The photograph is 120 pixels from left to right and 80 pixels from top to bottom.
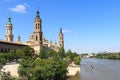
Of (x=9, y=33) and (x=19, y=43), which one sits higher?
(x=9, y=33)

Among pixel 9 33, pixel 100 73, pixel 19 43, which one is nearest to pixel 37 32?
pixel 19 43

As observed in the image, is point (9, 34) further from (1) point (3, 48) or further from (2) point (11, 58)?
(2) point (11, 58)

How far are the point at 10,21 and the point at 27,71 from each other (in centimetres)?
7924

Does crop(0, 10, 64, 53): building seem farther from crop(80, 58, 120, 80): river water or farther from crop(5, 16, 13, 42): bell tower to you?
crop(80, 58, 120, 80): river water

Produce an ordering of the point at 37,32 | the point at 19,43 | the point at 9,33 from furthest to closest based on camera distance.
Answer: the point at 9,33 < the point at 19,43 < the point at 37,32

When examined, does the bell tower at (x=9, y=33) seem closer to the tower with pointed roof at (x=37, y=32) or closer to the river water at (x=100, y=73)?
the tower with pointed roof at (x=37, y=32)

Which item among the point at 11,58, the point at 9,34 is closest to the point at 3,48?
the point at 11,58

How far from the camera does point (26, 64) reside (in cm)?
3953

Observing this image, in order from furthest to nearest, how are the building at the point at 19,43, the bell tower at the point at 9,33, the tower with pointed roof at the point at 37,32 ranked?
the bell tower at the point at 9,33
the tower with pointed roof at the point at 37,32
the building at the point at 19,43

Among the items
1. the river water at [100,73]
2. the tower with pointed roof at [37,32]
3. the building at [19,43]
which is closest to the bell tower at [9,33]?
the building at [19,43]

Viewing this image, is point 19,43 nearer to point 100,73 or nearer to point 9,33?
point 9,33

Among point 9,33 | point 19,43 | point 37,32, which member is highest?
point 9,33

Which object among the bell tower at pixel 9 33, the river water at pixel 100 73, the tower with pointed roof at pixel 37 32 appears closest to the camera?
the river water at pixel 100 73

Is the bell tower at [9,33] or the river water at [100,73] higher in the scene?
the bell tower at [9,33]
